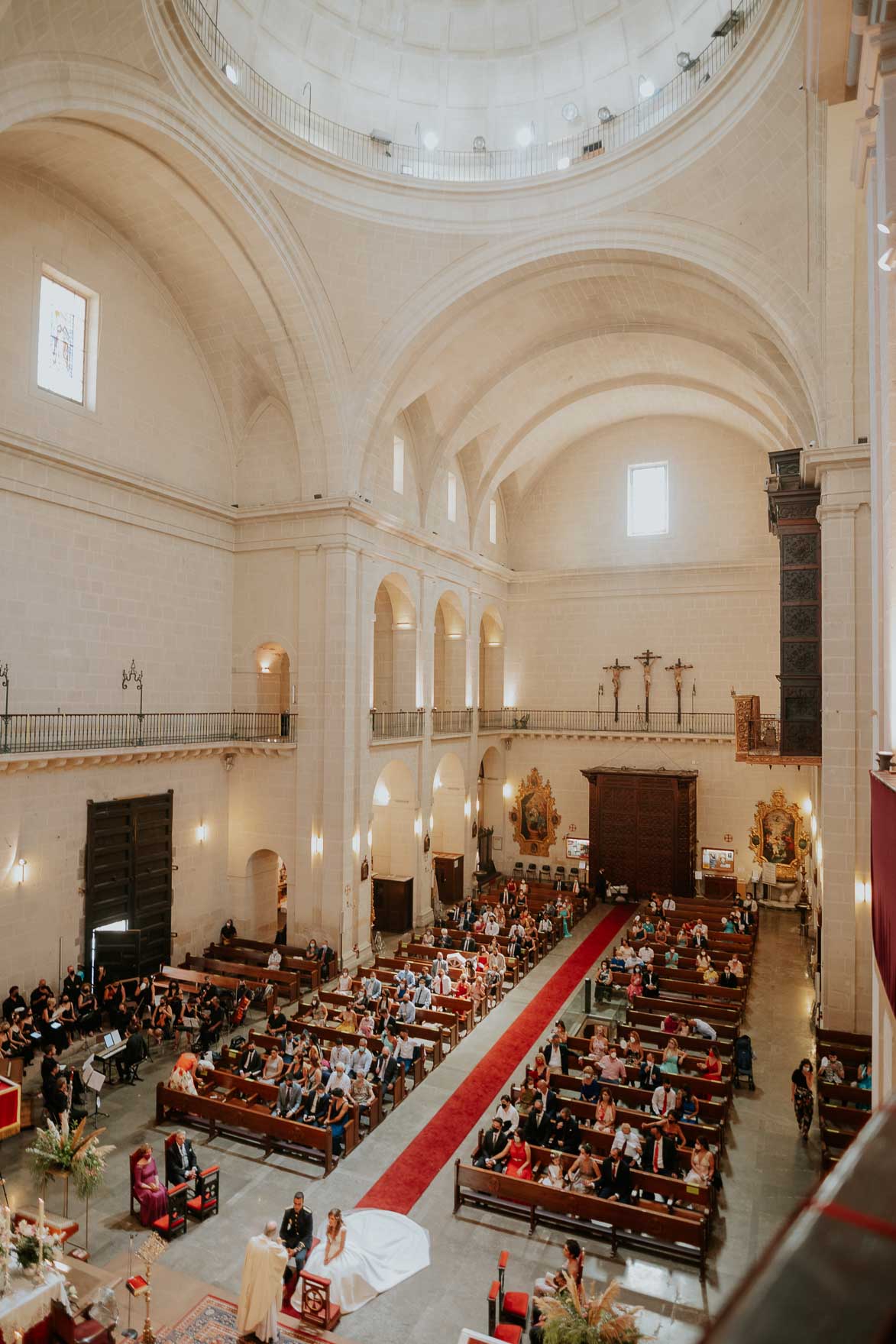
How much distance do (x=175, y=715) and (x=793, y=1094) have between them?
13.5 metres

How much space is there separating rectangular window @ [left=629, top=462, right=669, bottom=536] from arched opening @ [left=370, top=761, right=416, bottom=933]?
11.6 m

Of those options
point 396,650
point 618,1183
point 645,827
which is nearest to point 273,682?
point 396,650

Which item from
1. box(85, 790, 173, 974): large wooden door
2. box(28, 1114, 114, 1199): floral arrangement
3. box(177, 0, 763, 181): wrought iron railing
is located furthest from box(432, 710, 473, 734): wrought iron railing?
box(28, 1114, 114, 1199): floral arrangement

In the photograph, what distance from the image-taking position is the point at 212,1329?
762 centimetres

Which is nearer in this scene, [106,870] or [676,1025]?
[676,1025]

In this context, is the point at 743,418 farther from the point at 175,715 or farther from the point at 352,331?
the point at 175,715

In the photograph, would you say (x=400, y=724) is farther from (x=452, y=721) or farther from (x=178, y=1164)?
(x=178, y=1164)

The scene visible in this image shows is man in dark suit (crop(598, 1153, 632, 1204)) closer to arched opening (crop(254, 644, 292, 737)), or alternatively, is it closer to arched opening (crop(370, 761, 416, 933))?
arched opening (crop(254, 644, 292, 737))

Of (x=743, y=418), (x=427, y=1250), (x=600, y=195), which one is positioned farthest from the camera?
(x=743, y=418)

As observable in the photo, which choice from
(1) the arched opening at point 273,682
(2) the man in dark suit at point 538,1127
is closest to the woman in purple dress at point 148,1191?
(2) the man in dark suit at point 538,1127

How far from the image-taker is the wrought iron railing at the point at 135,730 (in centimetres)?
1456

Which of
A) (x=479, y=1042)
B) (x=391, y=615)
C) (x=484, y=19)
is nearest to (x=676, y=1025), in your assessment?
(x=479, y=1042)

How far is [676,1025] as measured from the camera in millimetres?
13977

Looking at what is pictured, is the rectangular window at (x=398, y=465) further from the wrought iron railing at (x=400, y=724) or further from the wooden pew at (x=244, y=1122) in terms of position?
the wooden pew at (x=244, y=1122)
